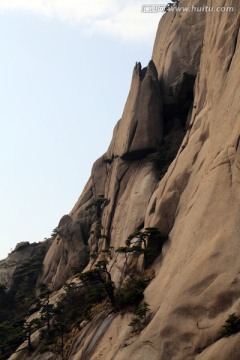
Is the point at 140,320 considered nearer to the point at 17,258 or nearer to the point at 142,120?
the point at 142,120

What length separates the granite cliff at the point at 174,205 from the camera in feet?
77.7

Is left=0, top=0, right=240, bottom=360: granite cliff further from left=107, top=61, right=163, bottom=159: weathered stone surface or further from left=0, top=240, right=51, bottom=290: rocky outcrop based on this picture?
left=0, top=240, right=51, bottom=290: rocky outcrop

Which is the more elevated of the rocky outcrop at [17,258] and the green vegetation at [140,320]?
the rocky outcrop at [17,258]

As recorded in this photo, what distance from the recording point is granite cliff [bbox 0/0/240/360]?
2367cm

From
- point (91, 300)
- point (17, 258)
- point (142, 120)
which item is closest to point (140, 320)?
point (91, 300)

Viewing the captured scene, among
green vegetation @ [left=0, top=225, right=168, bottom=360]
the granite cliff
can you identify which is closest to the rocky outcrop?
green vegetation @ [left=0, top=225, right=168, bottom=360]

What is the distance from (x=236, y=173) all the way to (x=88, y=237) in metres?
30.7

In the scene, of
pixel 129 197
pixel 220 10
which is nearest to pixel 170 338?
pixel 129 197

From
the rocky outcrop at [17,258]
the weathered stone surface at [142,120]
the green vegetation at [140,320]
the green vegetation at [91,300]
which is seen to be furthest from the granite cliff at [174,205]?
the rocky outcrop at [17,258]

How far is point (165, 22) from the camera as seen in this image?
2393 inches

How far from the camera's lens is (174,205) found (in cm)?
3478

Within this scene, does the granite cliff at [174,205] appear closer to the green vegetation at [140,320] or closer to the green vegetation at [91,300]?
the green vegetation at [140,320]

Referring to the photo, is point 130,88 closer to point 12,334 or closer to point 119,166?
point 119,166

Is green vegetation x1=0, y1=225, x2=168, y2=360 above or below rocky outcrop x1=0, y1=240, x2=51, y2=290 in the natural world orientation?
below
